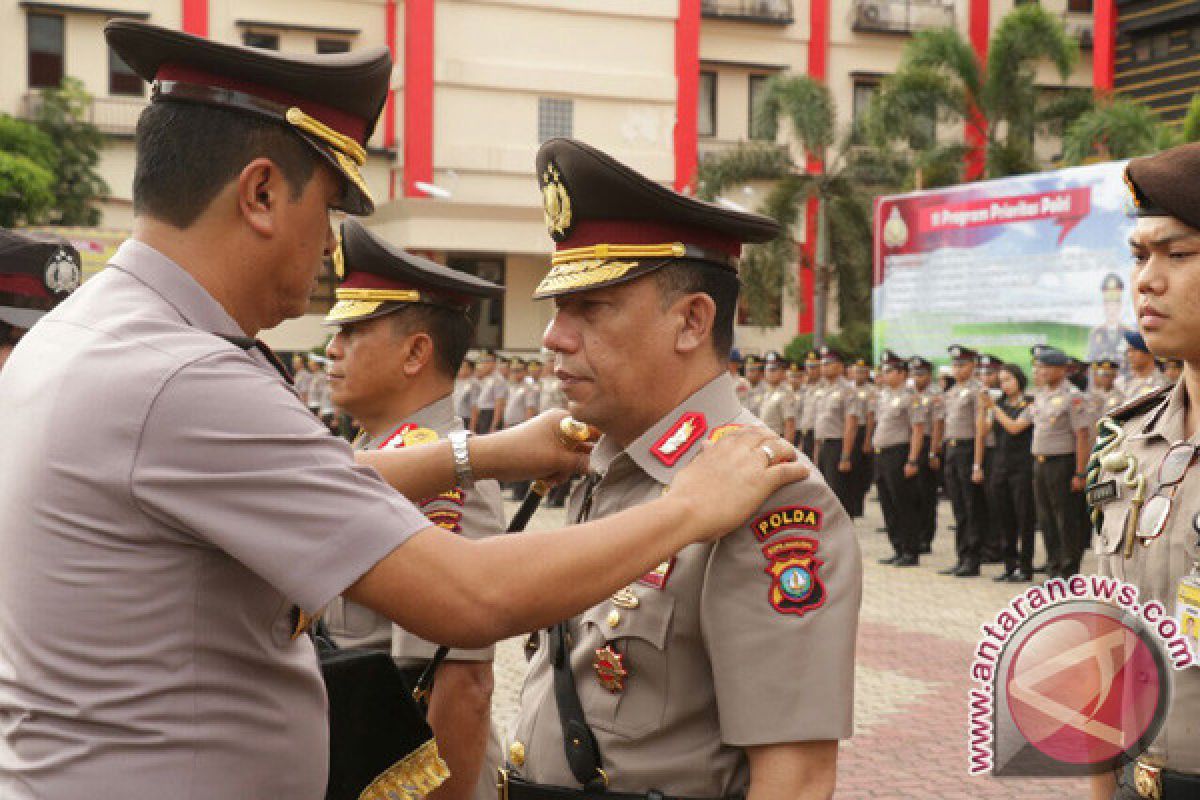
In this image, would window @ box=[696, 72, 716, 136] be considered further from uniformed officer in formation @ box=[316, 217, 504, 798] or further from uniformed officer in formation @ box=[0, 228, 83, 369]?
uniformed officer in formation @ box=[0, 228, 83, 369]

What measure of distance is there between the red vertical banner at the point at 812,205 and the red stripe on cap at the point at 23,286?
26019 millimetres

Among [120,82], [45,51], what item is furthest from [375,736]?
[120,82]

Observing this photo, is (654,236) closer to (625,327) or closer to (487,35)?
(625,327)

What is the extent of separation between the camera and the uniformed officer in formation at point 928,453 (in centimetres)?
1533

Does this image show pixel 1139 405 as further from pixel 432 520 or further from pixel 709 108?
pixel 709 108

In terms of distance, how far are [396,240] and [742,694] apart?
32.0m

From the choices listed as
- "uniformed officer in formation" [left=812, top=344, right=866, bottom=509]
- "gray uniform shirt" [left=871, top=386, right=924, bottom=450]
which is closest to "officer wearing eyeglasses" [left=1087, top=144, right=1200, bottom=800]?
"gray uniform shirt" [left=871, top=386, right=924, bottom=450]

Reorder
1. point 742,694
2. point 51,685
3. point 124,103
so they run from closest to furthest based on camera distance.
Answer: point 51,685 < point 742,694 < point 124,103

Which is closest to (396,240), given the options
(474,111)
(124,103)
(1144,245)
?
(474,111)

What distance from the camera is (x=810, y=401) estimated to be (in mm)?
19312

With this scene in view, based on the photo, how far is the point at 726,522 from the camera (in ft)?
6.73

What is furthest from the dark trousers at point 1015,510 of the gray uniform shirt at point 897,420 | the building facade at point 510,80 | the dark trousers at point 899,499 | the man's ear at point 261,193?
the building facade at point 510,80

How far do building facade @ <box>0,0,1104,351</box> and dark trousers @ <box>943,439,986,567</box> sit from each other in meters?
16.4

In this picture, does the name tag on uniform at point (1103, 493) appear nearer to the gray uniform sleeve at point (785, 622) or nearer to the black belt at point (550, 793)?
the gray uniform sleeve at point (785, 622)
